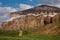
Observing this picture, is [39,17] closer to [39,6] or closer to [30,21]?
[30,21]

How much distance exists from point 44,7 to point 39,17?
58.5m

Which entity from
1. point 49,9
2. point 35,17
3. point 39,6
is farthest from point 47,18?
point 39,6

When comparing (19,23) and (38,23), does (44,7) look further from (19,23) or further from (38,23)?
(38,23)

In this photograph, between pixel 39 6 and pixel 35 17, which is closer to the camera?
pixel 35 17

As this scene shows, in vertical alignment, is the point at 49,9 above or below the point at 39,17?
above

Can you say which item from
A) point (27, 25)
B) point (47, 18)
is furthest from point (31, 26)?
point (47, 18)

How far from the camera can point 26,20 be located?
343ft

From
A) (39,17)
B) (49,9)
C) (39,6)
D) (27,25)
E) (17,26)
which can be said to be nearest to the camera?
(39,17)

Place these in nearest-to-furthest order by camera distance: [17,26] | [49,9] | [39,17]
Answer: [39,17] < [17,26] < [49,9]

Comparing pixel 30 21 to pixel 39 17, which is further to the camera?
pixel 30 21

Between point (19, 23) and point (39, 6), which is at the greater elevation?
point (39, 6)

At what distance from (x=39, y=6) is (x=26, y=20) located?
53.9m

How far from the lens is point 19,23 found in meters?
111

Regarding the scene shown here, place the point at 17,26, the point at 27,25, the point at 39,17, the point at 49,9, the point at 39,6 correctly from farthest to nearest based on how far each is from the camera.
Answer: the point at 39,6 < the point at 49,9 < the point at 17,26 < the point at 27,25 < the point at 39,17
